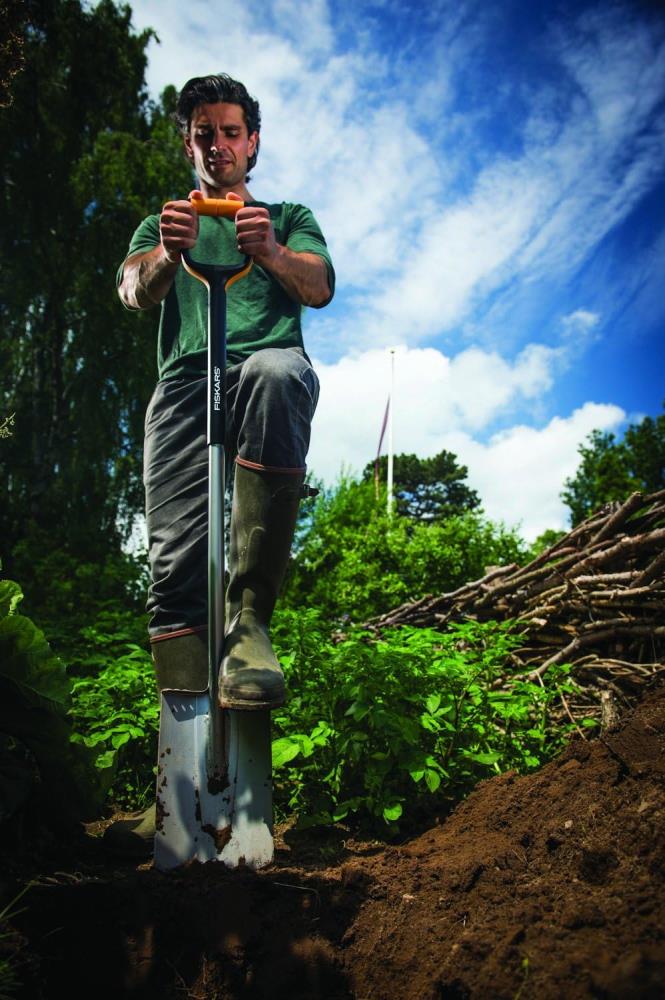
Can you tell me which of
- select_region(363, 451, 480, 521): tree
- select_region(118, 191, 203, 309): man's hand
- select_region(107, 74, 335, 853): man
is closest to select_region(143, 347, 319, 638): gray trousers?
select_region(107, 74, 335, 853): man

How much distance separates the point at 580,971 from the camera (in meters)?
0.91

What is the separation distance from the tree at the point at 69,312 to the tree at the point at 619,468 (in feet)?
51.8

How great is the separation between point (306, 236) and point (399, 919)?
1871 mm

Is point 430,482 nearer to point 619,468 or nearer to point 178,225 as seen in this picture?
point 619,468

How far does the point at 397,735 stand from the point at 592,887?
886 mm

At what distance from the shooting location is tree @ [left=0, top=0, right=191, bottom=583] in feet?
26.1

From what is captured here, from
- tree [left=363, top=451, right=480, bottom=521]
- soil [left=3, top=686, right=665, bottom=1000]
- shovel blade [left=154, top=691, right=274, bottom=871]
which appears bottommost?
soil [left=3, top=686, right=665, bottom=1000]

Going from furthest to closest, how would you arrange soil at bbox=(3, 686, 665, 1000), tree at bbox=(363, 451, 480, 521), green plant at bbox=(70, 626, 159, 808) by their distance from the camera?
tree at bbox=(363, 451, 480, 521), green plant at bbox=(70, 626, 159, 808), soil at bbox=(3, 686, 665, 1000)

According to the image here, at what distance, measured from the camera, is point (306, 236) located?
210cm

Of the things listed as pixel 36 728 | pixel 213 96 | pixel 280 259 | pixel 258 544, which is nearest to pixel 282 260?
pixel 280 259

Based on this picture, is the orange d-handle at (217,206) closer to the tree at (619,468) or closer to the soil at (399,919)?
the soil at (399,919)

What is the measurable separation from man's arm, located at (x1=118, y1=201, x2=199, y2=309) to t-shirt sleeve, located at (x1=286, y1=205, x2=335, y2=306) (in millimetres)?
369

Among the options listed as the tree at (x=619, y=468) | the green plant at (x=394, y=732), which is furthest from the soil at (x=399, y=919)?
the tree at (x=619, y=468)

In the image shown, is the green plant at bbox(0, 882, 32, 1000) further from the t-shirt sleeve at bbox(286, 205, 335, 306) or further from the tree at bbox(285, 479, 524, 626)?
the tree at bbox(285, 479, 524, 626)
